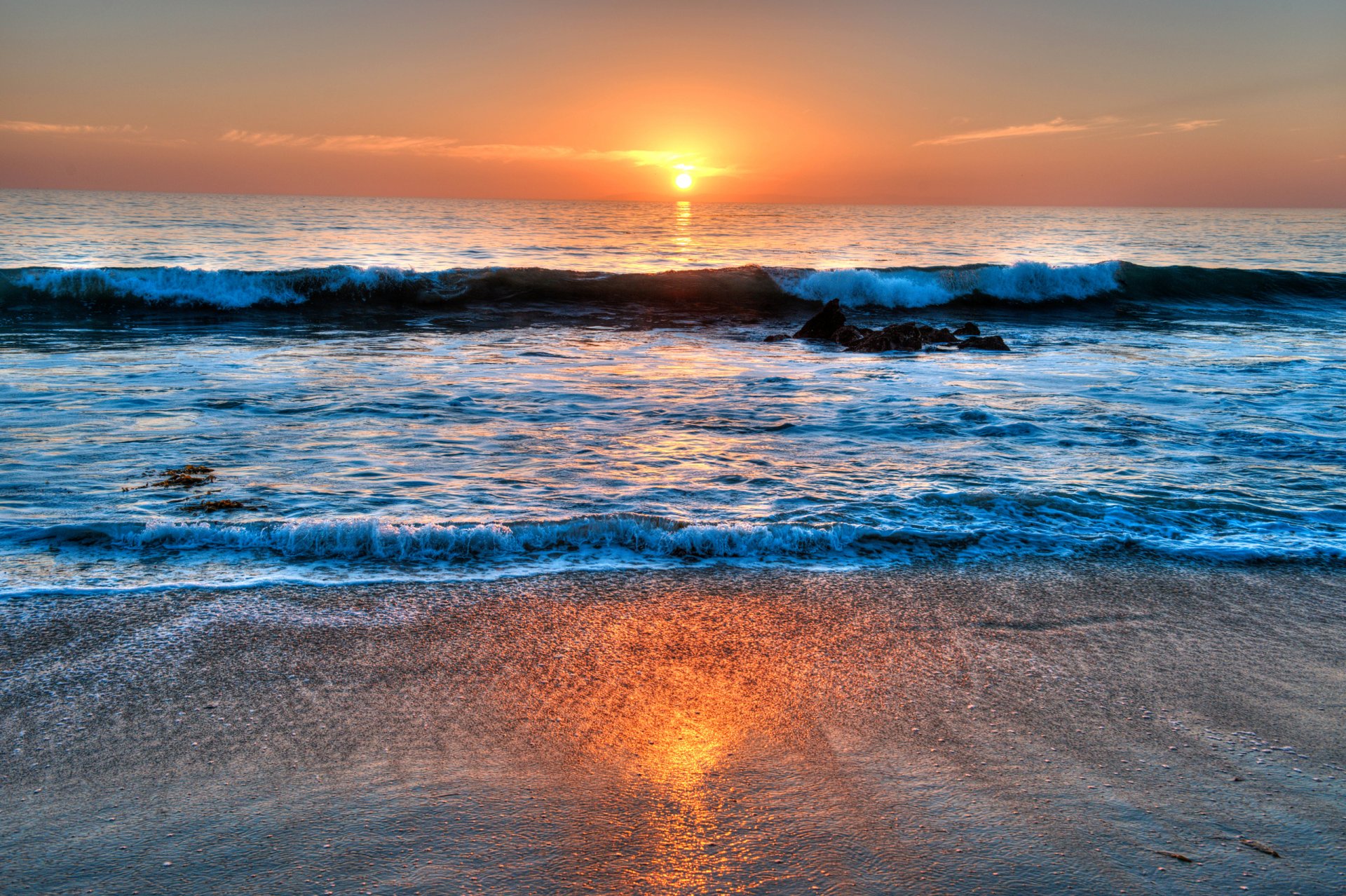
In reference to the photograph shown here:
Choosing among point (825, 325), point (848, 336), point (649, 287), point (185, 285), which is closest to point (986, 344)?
point (848, 336)

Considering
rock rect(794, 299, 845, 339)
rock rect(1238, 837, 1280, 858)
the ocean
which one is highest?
rock rect(794, 299, 845, 339)

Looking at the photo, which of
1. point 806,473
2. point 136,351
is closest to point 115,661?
point 806,473

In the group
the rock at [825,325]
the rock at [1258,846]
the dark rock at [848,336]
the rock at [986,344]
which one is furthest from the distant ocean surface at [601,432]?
the rock at [1258,846]

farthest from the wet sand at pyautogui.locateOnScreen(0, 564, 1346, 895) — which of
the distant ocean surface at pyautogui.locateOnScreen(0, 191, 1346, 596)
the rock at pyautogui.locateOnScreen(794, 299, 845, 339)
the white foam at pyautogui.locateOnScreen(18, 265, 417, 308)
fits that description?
the white foam at pyautogui.locateOnScreen(18, 265, 417, 308)

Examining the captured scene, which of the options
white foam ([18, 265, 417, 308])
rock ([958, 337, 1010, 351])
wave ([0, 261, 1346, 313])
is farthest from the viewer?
wave ([0, 261, 1346, 313])

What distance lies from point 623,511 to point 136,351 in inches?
394

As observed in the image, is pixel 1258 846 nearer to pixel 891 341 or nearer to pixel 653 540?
pixel 653 540

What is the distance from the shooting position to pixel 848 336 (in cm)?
1442

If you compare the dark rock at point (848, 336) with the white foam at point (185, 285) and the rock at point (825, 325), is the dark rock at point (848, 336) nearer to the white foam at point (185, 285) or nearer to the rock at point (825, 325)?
the rock at point (825, 325)

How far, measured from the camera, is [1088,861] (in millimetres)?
2217

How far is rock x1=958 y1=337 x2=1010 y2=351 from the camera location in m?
14.0

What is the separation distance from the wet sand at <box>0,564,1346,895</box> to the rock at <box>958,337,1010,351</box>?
10.3m

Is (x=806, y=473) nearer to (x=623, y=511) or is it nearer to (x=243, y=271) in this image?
(x=623, y=511)

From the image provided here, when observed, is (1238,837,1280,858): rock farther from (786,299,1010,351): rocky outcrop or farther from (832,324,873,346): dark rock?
(832,324,873,346): dark rock
